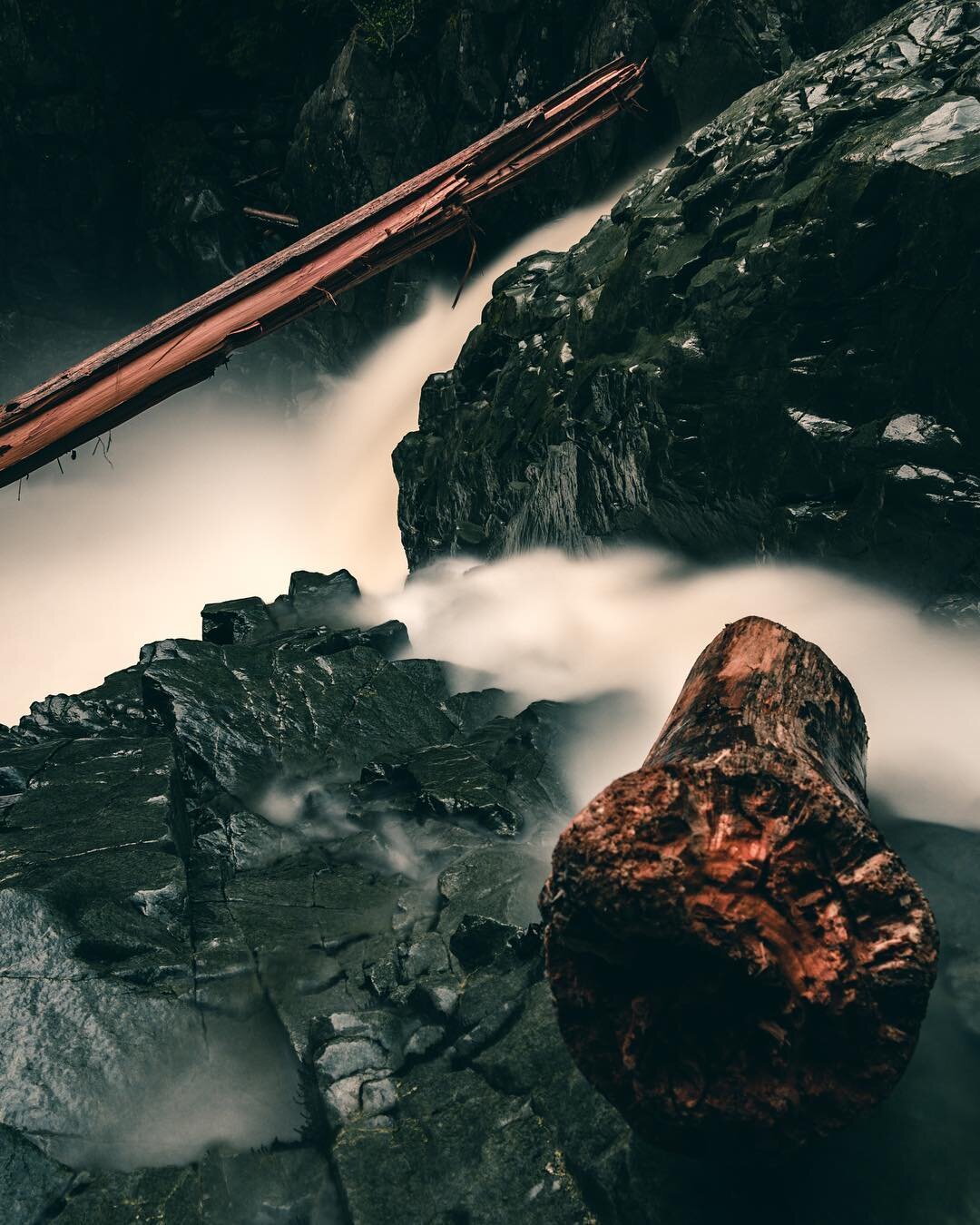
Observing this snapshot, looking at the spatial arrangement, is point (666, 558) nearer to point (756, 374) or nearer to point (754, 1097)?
point (756, 374)

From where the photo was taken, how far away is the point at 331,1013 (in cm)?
454

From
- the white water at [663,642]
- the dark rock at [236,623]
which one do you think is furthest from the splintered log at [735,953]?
the dark rock at [236,623]

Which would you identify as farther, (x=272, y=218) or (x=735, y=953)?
(x=272, y=218)

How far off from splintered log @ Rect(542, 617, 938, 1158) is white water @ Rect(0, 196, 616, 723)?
31.4ft

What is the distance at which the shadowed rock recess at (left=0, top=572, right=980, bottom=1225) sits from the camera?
11.6ft

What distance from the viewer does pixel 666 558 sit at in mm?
8414

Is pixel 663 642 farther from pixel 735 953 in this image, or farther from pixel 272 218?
pixel 272 218

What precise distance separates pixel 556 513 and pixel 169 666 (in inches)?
155

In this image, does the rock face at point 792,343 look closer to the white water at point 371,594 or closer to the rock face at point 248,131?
the white water at point 371,594

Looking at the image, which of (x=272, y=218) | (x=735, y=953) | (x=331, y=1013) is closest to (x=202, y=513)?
(x=272, y=218)

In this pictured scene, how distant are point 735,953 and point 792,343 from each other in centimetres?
532

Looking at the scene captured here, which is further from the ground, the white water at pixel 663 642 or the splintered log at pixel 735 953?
the splintered log at pixel 735 953

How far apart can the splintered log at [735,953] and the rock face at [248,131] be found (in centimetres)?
1102

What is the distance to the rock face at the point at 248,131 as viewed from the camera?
43.7 feet
